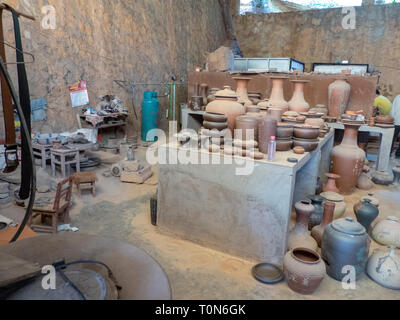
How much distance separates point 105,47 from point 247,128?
4.77 meters

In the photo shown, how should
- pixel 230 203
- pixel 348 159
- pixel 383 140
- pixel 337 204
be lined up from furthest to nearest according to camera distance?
pixel 383 140
pixel 348 159
pixel 337 204
pixel 230 203

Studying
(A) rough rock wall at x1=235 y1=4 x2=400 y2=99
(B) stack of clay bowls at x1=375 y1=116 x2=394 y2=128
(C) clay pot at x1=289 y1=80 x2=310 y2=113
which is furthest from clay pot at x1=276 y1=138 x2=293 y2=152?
(A) rough rock wall at x1=235 y1=4 x2=400 y2=99

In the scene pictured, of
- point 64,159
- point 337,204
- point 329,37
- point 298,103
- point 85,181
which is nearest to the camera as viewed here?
point 337,204

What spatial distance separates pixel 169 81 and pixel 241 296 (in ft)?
Answer: 24.0

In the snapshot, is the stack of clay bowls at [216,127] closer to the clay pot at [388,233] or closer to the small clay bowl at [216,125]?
the small clay bowl at [216,125]

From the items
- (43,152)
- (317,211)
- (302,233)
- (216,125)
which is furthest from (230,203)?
(43,152)

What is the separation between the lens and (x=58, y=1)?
564 cm

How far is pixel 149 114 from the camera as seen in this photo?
7719 millimetres

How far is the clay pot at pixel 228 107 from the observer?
11.7ft

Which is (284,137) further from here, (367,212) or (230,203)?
(367,212)

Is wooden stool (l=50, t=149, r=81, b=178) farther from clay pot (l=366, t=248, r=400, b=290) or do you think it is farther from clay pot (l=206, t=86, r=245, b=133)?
clay pot (l=366, t=248, r=400, b=290)

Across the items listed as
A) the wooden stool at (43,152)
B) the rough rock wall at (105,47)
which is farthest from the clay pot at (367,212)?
the rough rock wall at (105,47)

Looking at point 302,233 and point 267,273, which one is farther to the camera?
point 302,233
